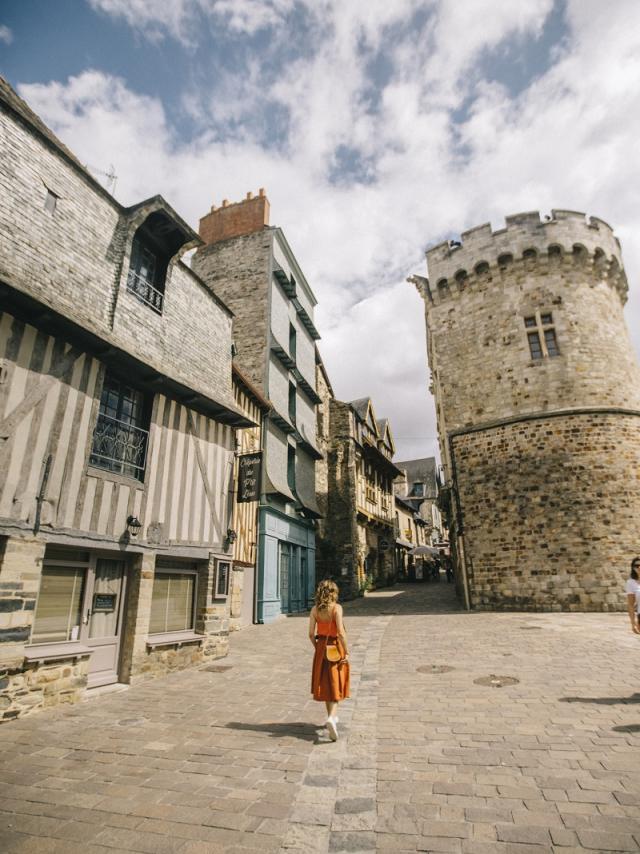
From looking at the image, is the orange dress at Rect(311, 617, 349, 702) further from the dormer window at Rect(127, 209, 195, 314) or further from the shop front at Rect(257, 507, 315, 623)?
the shop front at Rect(257, 507, 315, 623)

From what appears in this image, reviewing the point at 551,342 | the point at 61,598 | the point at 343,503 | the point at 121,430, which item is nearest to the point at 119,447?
the point at 121,430

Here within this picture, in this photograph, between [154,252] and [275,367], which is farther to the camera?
[275,367]

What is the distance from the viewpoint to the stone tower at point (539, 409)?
12594 mm

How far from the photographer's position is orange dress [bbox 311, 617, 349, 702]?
4414 mm

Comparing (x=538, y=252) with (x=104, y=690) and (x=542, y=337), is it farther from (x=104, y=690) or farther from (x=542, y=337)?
(x=104, y=690)

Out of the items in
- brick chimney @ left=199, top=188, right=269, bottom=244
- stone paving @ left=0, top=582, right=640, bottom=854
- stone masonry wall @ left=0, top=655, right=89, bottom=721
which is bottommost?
stone paving @ left=0, top=582, right=640, bottom=854

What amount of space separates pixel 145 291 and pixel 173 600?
213 inches

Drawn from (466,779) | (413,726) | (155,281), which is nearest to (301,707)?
(413,726)

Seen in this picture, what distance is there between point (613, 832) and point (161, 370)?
7127mm

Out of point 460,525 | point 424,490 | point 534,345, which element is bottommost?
point 460,525

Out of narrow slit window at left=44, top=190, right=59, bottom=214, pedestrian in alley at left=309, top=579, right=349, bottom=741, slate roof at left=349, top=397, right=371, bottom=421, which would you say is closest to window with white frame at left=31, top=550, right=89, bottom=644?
pedestrian in alley at left=309, top=579, right=349, bottom=741

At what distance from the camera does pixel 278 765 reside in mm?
3668

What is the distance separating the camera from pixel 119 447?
22.6 ft

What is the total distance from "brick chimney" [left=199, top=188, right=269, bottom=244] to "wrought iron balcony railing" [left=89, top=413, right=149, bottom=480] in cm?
1331
